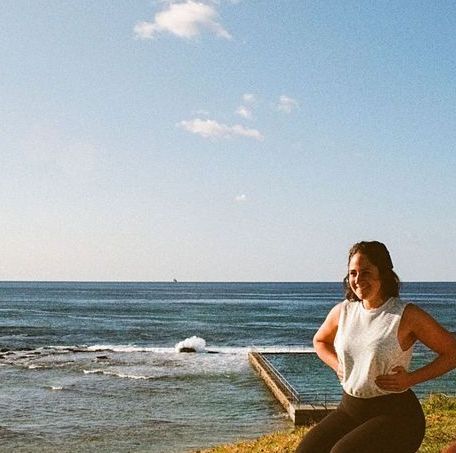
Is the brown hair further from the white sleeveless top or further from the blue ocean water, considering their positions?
the blue ocean water

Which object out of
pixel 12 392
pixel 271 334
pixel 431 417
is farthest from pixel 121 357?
pixel 431 417

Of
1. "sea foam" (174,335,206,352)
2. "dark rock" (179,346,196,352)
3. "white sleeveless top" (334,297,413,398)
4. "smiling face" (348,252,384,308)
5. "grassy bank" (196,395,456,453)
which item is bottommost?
"dark rock" (179,346,196,352)

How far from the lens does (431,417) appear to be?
35.2ft

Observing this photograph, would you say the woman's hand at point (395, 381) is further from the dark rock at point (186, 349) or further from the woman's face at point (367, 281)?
the dark rock at point (186, 349)

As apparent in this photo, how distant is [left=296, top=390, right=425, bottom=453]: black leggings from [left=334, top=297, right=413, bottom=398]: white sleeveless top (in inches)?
2.7

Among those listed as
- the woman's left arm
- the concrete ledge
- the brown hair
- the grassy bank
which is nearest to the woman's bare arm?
the brown hair

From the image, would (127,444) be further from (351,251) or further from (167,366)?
(167,366)

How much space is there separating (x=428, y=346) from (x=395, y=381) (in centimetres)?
25

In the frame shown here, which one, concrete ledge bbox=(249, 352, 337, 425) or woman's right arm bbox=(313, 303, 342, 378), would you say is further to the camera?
concrete ledge bbox=(249, 352, 337, 425)

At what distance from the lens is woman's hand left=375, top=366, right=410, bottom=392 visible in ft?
10.4

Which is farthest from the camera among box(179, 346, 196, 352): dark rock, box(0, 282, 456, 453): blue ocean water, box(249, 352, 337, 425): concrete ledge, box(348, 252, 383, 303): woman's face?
box(179, 346, 196, 352): dark rock

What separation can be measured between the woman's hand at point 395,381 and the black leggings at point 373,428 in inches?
2.5

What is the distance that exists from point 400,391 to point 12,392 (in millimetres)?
29057

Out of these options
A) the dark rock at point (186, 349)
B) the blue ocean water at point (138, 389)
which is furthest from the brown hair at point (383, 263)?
the dark rock at point (186, 349)
